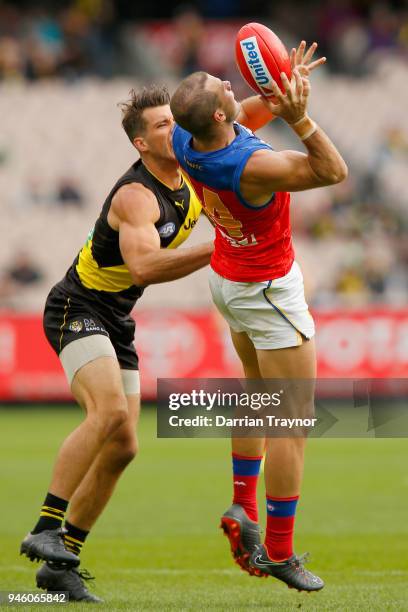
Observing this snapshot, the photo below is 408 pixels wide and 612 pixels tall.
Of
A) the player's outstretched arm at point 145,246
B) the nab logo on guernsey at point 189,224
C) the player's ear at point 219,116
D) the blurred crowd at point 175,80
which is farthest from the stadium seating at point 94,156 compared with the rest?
the player's ear at point 219,116

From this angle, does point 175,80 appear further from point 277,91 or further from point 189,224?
point 277,91

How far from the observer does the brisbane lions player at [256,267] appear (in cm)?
557

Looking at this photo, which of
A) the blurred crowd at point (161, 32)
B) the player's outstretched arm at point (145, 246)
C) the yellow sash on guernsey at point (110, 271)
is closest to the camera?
the player's outstretched arm at point (145, 246)

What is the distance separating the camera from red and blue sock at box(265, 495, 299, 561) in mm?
5922

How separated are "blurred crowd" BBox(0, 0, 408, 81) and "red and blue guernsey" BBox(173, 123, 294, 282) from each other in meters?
16.2

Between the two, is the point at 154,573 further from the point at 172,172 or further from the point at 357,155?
the point at 357,155

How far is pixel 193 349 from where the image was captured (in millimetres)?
16844

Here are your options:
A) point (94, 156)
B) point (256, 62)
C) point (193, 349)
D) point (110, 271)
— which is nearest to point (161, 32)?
point (94, 156)

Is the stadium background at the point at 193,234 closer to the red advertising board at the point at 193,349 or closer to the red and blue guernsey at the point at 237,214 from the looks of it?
the red advertising board at the point at 193,349

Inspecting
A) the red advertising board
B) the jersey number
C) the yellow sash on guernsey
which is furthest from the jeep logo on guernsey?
the red advertising board

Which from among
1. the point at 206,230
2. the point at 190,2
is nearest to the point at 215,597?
the point at 206,230

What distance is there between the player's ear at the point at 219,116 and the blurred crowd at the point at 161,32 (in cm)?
1639

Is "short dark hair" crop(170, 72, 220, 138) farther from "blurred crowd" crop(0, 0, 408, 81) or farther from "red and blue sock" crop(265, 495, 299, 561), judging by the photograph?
"blurred crowd" crop(0, 0, 408, 81)

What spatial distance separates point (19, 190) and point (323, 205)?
528cm
